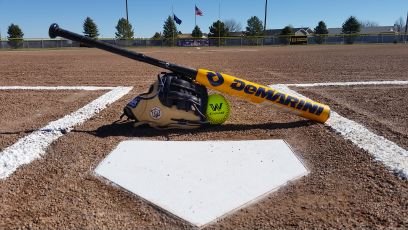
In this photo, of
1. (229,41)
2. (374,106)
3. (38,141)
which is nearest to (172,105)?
(38,141)

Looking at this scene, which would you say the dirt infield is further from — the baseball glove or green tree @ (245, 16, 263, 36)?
green tree @ (245, 16, 263, 36)

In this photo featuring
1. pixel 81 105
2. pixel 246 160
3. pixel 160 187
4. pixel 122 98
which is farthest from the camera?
pixel 122 98

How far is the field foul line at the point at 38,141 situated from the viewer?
3.56m

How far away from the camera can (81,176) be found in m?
3.27

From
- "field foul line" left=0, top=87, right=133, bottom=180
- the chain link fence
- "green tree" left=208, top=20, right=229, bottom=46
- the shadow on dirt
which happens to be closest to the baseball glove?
the shadow on dirt

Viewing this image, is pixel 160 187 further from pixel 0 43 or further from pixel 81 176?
pixel 0 43

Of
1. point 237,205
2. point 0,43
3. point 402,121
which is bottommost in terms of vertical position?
point 237,205

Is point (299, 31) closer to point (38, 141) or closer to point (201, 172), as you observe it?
point (38, 141)

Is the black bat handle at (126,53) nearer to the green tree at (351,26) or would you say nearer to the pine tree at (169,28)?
the pine tree at (169,28)

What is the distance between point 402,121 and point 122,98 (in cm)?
472

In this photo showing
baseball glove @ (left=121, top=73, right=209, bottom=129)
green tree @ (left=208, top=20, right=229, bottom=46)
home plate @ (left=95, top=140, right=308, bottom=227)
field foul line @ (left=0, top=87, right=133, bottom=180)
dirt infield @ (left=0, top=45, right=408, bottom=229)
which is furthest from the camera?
green tree @ (left=208, top=20, right=229, bottom=46)

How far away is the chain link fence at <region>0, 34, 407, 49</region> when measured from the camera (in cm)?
5656

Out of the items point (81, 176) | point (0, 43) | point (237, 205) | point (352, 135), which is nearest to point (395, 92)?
point (352, 135)

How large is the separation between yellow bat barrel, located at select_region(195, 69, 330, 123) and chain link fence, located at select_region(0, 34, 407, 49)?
52.7 metres
